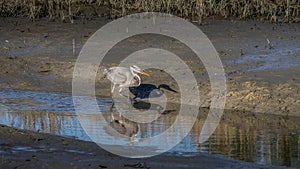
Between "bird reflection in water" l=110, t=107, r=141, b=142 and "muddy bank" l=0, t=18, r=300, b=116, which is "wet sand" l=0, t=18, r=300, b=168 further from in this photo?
"bird reflection in water" l=110, t=107, r=141, b=142

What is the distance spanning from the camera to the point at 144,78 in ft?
43.7

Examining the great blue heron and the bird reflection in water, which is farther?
the great blue heron

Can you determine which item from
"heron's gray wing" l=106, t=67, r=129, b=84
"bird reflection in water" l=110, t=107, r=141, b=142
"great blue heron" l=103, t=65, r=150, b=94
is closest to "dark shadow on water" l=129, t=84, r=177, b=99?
"great blue heron" l=103, t=65, r=150, b=94

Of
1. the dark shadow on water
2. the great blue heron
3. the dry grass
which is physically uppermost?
the dry grass

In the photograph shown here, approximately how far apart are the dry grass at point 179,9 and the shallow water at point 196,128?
6.66 m

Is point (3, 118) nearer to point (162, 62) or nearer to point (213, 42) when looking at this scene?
point (162, 62)

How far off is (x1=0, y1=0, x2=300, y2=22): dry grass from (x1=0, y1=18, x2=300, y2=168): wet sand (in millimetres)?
469

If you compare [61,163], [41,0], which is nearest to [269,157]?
[61,163]

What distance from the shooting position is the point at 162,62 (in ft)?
46.0

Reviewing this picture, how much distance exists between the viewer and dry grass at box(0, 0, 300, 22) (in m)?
18.4

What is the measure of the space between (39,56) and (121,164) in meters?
7.52

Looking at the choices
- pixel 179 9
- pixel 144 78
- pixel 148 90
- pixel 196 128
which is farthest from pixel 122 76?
pixel 179 9

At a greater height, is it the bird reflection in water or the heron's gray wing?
the heron's gray wing

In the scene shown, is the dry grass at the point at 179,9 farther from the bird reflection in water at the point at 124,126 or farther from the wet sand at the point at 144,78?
the bird reflection in water at the point at 124,126
